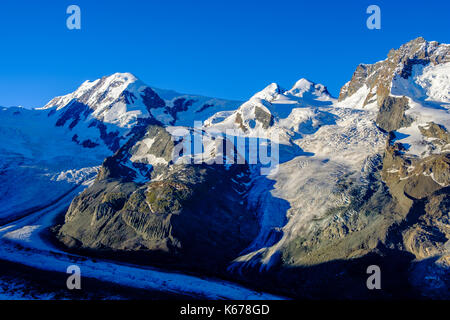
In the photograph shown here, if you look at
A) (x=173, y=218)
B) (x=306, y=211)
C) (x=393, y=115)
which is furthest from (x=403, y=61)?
(x=173, y=218)

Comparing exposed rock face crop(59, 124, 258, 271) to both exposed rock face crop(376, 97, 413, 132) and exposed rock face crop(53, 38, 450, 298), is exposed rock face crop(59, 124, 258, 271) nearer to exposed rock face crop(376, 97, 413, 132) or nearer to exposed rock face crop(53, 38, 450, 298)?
exposed rock face crop(53, 38, 450, 298)

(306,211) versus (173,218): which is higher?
(306,211)

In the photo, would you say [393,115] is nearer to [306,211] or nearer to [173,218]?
[306,211]

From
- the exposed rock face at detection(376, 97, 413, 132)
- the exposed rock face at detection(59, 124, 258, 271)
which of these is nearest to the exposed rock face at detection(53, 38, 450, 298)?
the exposed rock face at detection(59, 124, 258, 271)

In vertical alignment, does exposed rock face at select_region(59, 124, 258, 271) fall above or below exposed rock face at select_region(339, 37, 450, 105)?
below

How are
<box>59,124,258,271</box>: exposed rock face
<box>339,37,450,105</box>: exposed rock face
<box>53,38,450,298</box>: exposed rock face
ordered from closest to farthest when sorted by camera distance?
<box>53,38,450,298</box>: exposed rock face → <box>59,124,258,271</box>: exposed rock face → <box>339,37,450,105</box>: exposed rock face

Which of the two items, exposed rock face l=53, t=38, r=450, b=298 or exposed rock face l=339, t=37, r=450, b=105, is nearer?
exposed rock face l=53, t=38, r=450, b=298

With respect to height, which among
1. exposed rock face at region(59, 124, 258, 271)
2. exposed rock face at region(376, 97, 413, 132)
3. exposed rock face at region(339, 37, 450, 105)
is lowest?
exposed rock face at region(59, 124, 258, 271)

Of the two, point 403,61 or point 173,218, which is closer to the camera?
point 173,218

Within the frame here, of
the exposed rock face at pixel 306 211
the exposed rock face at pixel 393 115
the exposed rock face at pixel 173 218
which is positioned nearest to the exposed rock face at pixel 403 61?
the exposed rock face at pixel 393 115

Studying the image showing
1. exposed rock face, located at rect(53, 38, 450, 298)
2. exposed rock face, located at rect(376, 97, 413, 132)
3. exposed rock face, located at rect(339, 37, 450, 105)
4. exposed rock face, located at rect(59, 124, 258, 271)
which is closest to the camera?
exposed rock face, located at rect(53, 38, 450, 298)

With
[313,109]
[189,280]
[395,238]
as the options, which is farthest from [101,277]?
[313,109]

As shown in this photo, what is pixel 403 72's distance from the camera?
148m

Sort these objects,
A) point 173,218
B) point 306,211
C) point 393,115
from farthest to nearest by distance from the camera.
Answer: point 393,115 < point 306,211 < point 173,218
